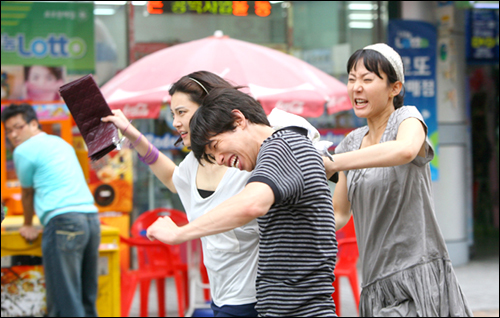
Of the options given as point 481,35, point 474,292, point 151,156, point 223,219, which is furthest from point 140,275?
point 481,35

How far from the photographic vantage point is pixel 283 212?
5.94 ft

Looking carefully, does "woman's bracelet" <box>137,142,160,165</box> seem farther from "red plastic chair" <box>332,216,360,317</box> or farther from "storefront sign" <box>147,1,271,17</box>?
"storefront sign" <box>147,1,271,17</box>

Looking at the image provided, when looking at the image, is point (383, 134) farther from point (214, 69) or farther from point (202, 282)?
point (202, 282)

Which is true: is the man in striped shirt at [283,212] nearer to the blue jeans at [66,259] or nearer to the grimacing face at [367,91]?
the grimacing face at [367,91]

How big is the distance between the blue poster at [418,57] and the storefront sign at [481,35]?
0.67 meters

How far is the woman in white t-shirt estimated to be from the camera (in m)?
2.34

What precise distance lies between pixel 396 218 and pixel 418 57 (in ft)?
16.7

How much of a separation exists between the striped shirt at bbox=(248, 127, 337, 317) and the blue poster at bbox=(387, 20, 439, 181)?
5.52 meters

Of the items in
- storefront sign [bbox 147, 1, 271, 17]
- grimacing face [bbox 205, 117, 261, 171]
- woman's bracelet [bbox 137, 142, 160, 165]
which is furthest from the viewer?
storefront sign [bbox 147, 1, 271, 17]

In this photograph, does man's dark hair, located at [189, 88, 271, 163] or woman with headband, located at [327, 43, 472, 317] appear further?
woman with headband, located at [327, 43, 472, 317]

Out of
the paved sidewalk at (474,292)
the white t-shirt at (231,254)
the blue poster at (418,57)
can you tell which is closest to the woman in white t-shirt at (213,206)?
the white t-shirt at (231,254)

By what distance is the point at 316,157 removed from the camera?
184 cm

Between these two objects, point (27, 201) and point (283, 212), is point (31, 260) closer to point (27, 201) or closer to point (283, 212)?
point (27, 201)

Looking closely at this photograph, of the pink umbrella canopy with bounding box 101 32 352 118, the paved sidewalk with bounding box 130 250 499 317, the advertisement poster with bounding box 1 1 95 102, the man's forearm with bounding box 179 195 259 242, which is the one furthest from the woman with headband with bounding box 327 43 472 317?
the advertisement poster with bounding box 1 1 95 102
